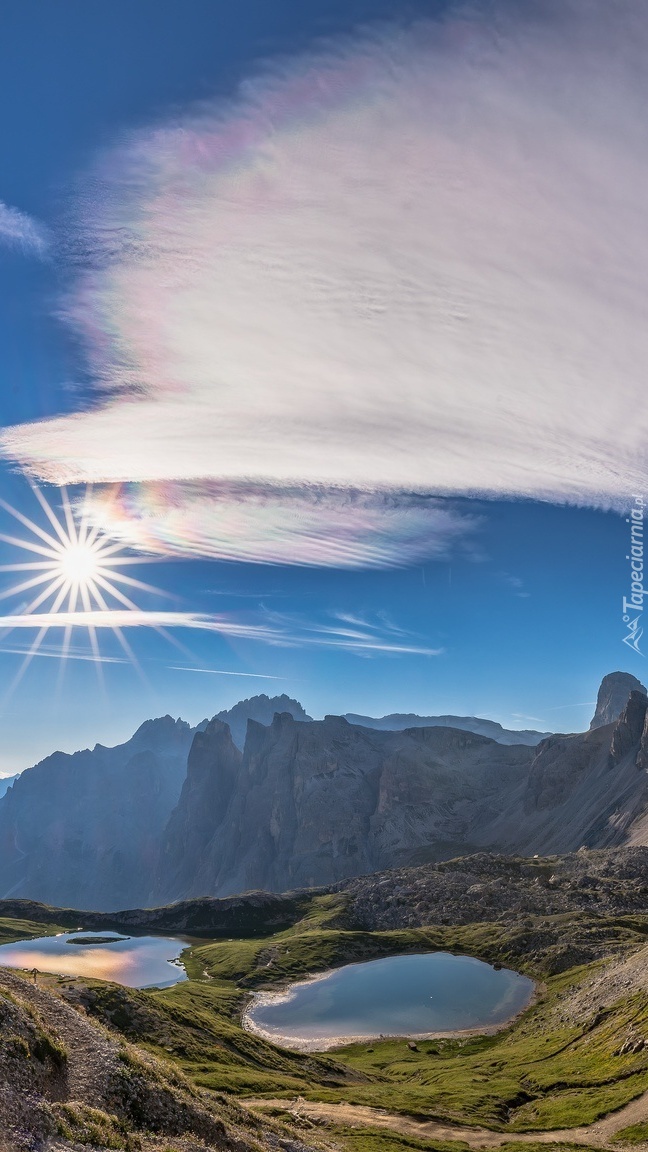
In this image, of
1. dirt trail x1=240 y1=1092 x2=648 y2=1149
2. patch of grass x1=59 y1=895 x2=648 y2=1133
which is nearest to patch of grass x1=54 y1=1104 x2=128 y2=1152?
patch of grass x1=59 y1=895 x2=648 y2=1133

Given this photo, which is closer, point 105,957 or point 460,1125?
point 460,1125

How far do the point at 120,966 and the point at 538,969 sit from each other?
90.3 metres

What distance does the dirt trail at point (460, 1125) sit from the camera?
5375 cm

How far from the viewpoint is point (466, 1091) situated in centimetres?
6950

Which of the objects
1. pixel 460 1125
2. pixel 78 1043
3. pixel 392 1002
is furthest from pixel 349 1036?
pixel 78 1043

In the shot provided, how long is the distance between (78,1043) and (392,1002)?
103 m

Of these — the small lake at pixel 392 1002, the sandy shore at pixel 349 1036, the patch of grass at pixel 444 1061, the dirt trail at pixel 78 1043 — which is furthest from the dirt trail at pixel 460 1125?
the small lake at pixel 392 1002

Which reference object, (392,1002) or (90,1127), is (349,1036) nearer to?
(392,1002)

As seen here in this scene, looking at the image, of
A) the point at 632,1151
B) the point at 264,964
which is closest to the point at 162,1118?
the point at 632,1151

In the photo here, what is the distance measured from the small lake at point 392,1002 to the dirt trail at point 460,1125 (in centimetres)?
4401

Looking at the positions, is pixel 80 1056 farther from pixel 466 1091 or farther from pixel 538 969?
pixel 538 969

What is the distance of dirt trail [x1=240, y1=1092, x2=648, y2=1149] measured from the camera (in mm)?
53747

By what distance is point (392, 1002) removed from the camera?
393 ft

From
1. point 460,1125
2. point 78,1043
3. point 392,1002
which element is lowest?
point 392,1002
